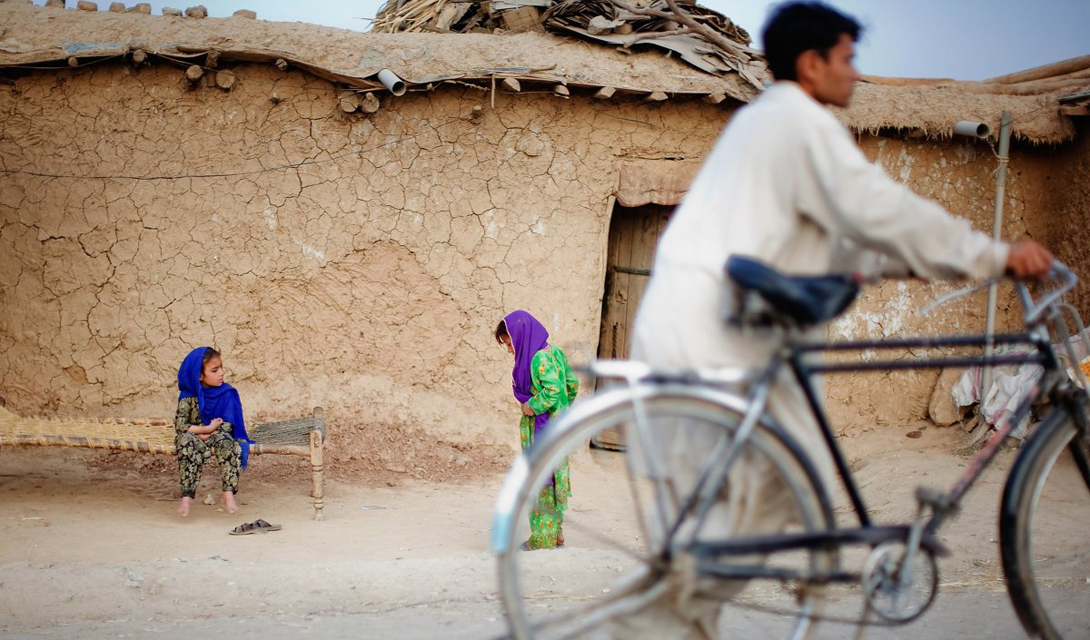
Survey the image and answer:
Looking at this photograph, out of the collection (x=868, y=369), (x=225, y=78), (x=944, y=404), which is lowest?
(x=944, y=404)

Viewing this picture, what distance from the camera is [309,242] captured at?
275 inches

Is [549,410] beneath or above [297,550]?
above

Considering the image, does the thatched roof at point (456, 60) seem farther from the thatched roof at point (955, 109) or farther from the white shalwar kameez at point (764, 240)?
the white shalwar kameez at point (764, 240)

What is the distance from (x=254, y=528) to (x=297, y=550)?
51 cm

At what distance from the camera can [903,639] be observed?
3305mm

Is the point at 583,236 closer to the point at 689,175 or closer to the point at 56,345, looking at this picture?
the point at 689,175

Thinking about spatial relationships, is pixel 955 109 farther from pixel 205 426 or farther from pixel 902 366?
pixel 902 366

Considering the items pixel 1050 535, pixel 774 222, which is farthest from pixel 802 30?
pixel 1050 535

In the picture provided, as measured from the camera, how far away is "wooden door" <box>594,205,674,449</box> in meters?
8.12

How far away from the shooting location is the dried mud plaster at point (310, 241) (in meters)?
6.79

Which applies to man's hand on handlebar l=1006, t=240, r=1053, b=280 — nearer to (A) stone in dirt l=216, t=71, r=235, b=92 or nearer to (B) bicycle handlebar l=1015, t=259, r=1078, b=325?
(B) bicycle handlebar l=1015, t=259, r=1078, b=325

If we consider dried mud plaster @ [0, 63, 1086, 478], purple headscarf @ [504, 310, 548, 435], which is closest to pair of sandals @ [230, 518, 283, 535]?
dried mud plaster @ [0, 63, 1086, 478]

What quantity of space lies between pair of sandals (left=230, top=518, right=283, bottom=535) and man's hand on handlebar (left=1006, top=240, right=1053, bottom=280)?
14.7 feet

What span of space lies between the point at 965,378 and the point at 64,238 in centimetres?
677
